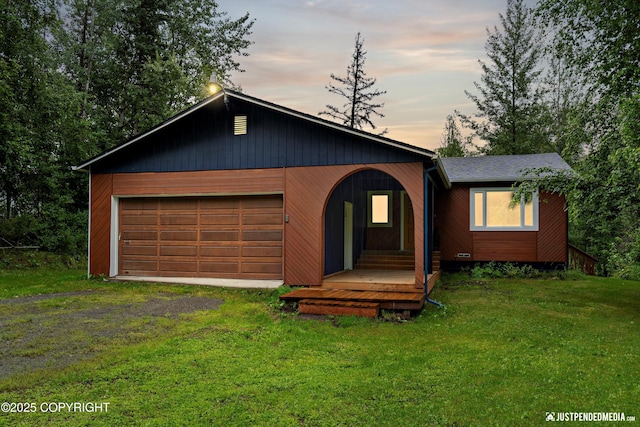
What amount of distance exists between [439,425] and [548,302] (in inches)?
242

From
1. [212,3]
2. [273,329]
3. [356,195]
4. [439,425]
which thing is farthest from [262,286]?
[212,3]

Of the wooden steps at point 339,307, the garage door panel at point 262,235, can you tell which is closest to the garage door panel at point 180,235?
the garage door panel at point 262,235

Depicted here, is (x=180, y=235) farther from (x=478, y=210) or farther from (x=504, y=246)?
(x=504, y=246)

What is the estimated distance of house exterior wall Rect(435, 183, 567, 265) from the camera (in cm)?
1220

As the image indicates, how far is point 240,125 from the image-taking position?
32.7 ft

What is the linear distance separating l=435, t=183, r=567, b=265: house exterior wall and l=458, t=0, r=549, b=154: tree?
12241mm

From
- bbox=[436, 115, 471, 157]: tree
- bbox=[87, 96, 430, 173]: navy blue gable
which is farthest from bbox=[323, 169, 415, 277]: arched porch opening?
bbox=[436, 115, 471, 157]: tree

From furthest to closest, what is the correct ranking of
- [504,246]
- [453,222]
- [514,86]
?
[514,86] → [453,222] → [504,246]

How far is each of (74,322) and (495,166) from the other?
11.8m

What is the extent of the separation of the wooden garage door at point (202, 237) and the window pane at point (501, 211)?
6338 mm

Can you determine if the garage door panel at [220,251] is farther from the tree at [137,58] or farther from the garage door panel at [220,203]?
the tree at [137,58]

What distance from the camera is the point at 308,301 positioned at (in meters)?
7.31

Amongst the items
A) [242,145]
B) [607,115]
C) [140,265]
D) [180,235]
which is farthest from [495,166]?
[140,265]

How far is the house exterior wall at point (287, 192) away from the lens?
8.53m
